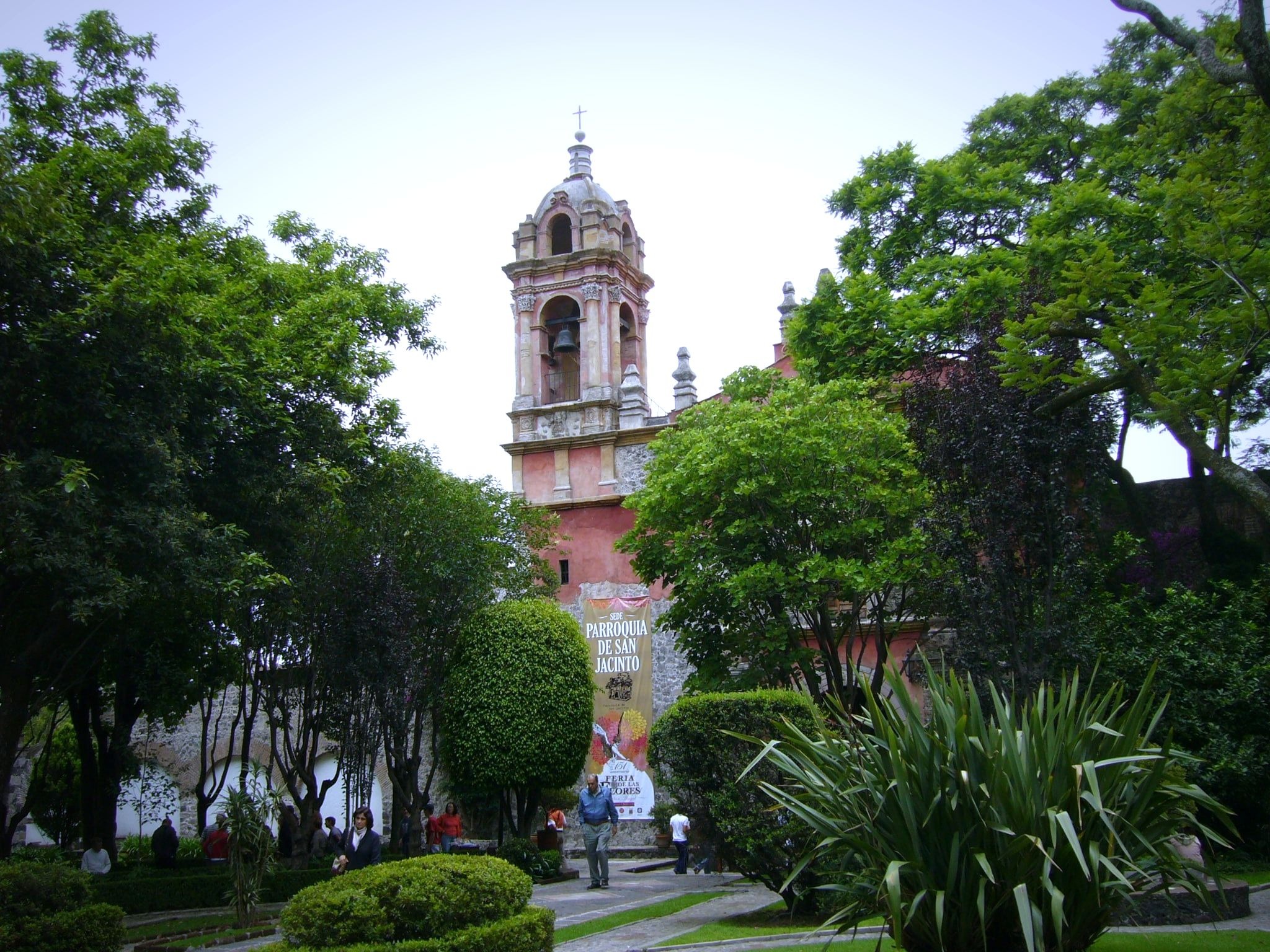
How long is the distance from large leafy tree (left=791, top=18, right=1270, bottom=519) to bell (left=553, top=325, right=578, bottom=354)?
980cm

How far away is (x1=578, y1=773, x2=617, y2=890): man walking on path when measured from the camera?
16.0m

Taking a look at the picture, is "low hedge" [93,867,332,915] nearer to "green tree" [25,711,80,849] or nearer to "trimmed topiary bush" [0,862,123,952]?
"trimmed topiary bush" [0,862,123,952]

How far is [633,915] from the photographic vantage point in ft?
41.3

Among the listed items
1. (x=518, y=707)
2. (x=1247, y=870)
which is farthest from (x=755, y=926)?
(x=518, y=707)

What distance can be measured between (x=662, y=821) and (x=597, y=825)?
9.27m

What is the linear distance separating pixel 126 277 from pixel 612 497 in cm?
1764

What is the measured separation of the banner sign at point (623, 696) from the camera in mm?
25812

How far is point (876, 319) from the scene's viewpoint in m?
20.1

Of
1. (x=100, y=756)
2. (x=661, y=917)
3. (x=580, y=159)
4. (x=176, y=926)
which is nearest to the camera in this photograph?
(x=661, y=917)

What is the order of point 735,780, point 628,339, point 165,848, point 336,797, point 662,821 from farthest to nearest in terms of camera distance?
point 628,339
point 336,797
point 662,821
point 165,848
point 735,780

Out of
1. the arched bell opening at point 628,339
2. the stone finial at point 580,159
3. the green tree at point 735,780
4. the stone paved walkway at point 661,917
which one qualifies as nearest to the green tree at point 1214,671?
the stone paved walkway at point 661,917

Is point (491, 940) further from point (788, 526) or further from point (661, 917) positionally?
point (788, 526)

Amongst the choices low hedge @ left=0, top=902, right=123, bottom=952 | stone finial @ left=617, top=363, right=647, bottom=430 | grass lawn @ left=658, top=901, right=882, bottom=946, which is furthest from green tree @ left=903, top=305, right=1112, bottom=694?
stone finial @ left=617, top=363, right=647, bottom=430

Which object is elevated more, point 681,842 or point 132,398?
point 132,398
